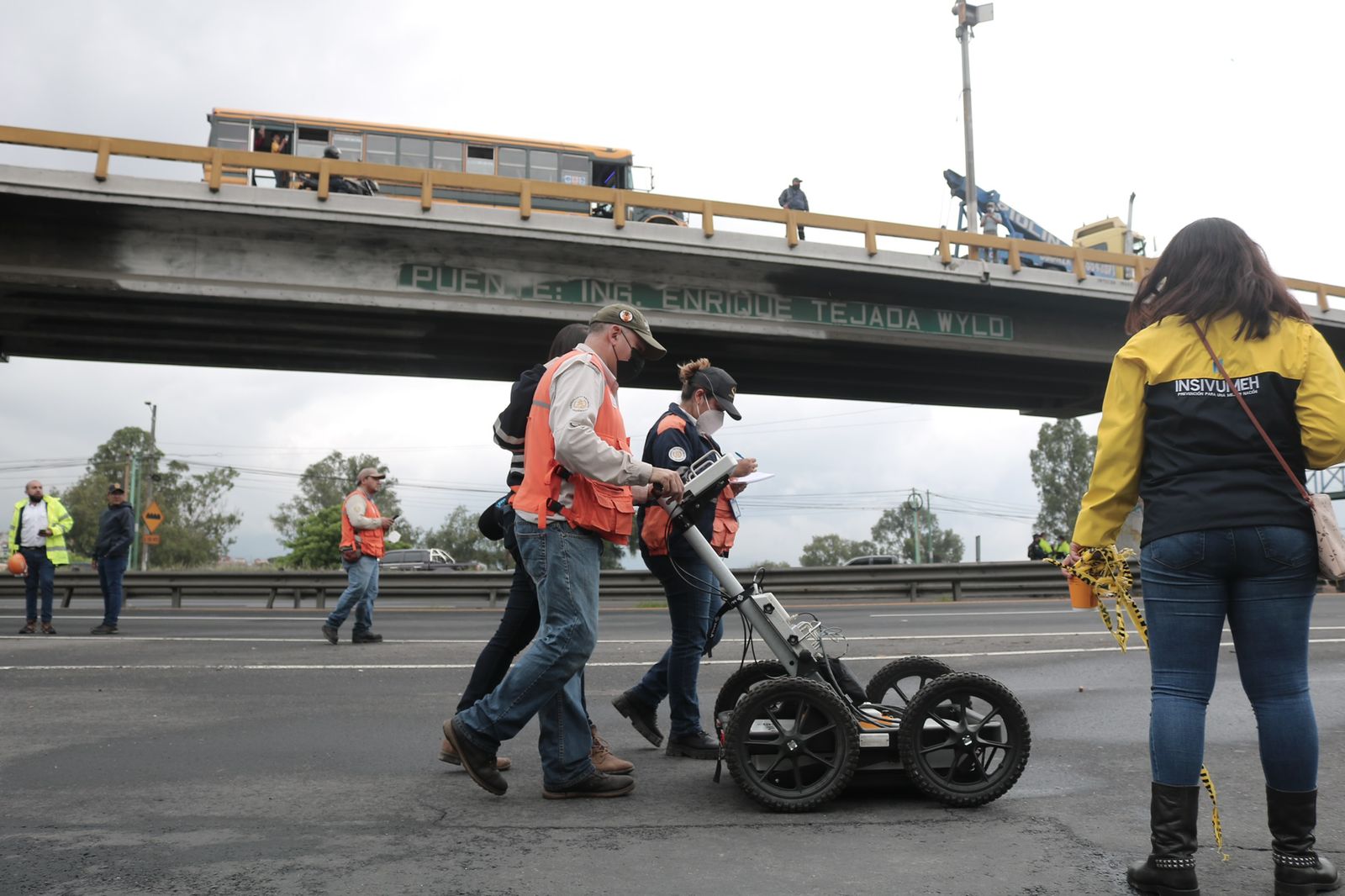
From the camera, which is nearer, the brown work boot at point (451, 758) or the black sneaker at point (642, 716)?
the brown work boot at point (451, 758)

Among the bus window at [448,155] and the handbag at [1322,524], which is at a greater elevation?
the bus window at [448,155]

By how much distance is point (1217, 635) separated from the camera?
3051 millimetres

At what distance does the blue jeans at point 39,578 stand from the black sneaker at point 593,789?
980 centimetres

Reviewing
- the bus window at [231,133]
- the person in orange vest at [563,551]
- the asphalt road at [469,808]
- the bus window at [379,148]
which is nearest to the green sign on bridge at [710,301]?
the bus window at [379,148]

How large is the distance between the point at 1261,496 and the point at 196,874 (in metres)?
3.30

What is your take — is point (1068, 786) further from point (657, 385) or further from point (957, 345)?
point (657, 385)

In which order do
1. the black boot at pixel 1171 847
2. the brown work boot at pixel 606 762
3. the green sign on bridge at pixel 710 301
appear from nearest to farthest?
the black boot at pixel 1171 847, the brown work boot at pixel 606 762, the green sign on bridge at pixel 710 301

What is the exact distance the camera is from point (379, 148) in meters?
24.7

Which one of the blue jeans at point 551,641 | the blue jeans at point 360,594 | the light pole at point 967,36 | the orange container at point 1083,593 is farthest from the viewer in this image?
the light pole at point 967,36

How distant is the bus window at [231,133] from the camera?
2433cm

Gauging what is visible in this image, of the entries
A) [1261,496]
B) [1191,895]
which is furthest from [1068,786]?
[1261,496]

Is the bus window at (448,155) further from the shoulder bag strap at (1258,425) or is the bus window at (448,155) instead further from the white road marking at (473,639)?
the shoulder bag strap at (1258,425)

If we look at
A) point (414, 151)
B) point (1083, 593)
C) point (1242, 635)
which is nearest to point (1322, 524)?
point (1242, 635)

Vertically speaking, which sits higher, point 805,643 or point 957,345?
point 957,345
